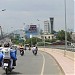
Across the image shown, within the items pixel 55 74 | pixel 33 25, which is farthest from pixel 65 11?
pixel 33 25

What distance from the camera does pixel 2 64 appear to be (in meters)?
18.2

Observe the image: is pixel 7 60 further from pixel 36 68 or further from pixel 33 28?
pixel 33 28

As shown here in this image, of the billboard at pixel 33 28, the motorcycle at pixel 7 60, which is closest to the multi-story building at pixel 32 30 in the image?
the billboard at pixel 33 28

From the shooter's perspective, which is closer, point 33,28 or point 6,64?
point 6,64

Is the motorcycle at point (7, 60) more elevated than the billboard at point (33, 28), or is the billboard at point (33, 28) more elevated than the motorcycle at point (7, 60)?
the motorcycle at point (7, 60)

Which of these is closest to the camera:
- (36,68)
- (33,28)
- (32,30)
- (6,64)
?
(6,64)

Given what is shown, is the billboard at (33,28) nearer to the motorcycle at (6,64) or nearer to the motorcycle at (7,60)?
the motorcycle at (7,60)

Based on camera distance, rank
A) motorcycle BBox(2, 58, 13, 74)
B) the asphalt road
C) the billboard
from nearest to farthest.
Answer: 1. motorcycle BBox(2, 58, 13, 74)
2. the asphalt road
3. the billboard

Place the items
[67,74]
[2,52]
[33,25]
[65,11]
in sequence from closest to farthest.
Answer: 1. [67,74]
2. [2,52]
3. [65,11]
4. [33,25]

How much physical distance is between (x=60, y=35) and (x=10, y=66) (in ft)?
477

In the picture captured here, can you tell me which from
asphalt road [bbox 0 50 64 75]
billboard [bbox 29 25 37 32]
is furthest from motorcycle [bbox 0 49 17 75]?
billboard [bbox 29 25 37 32]

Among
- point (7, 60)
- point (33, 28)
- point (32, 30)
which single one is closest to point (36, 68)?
point (7, 60)

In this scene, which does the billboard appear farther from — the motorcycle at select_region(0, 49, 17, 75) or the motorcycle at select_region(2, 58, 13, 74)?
the motorcycle at select_region(2, 58, 13, 74)

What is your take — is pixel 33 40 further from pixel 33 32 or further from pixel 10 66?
pixel 10 66
